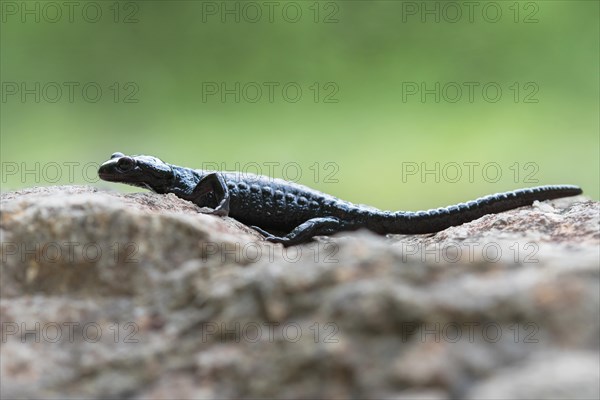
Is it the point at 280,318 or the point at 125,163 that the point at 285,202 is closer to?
the point at 125,163

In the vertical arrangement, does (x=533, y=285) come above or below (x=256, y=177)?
below

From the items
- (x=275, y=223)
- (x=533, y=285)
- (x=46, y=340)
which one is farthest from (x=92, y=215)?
(x=275, y=223)

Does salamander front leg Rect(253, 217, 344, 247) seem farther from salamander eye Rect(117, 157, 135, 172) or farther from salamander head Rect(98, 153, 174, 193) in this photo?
salamander eye Rect(117, 157, 135, 172)

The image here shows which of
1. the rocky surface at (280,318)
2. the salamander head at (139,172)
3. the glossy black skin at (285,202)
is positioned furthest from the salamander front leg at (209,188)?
the rocky surface at (280,318)

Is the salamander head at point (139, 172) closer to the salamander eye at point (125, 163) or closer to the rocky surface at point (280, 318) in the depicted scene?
the salamander eye at point (125, 163)

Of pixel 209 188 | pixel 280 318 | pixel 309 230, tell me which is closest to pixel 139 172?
pixel 209 188

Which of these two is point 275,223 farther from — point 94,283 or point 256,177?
point 94,283
